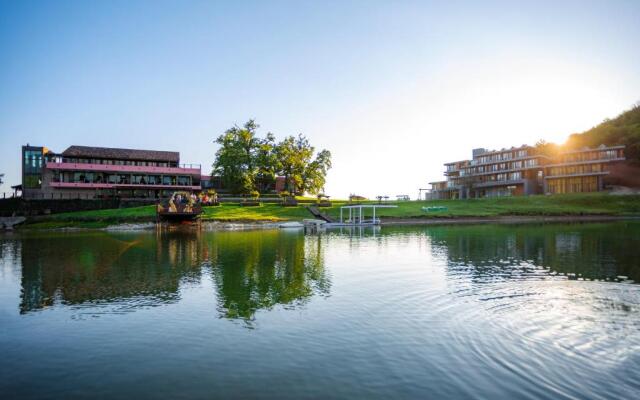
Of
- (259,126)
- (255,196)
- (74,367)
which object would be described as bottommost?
(74,367)

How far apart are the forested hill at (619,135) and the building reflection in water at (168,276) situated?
129 meters

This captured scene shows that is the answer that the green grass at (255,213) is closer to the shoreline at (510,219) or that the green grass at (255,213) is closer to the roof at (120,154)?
the shoreline at (510,219)

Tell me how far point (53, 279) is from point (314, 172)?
85304 mm

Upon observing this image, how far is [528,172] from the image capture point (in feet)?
409

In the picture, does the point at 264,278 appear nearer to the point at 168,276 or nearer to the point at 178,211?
the point at 168,276

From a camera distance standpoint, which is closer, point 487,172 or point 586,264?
point 586,264

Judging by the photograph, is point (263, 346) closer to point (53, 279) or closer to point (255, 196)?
point (53, 279)

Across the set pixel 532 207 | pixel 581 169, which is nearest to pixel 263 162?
pixel 532 207

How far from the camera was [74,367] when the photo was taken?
35.0ft

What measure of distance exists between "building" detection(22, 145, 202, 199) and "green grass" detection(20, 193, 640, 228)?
59.5ft

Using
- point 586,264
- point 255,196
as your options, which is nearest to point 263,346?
point 586,264

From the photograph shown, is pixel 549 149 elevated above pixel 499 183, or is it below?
above

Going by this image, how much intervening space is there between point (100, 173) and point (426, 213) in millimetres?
76425

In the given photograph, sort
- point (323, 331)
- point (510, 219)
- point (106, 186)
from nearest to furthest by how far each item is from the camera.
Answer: point (323, 331) < point (510, 219) < point (106, 186)
